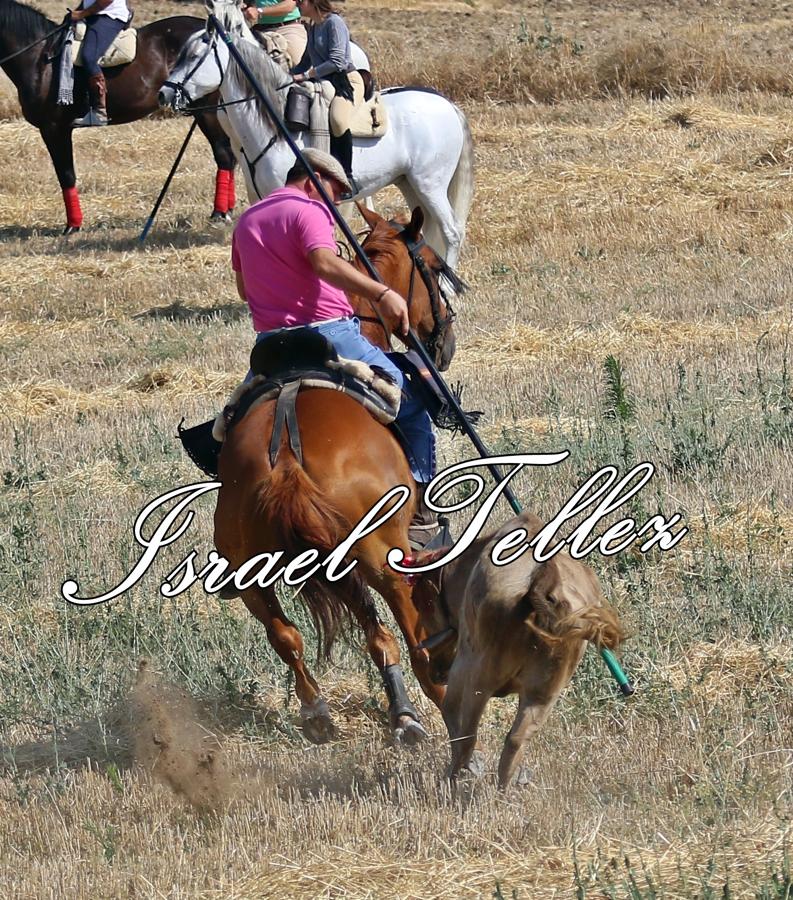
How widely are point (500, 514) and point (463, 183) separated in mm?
7452

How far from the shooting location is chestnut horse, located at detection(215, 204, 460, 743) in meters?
5.48

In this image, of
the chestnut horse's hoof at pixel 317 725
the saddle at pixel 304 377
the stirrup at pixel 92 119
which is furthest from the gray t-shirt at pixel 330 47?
the chestnut horse's hoof at pixel 317 725

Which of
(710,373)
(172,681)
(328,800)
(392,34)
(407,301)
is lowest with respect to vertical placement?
(392,34)

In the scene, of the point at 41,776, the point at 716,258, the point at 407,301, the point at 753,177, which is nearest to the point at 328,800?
the point at 41,776

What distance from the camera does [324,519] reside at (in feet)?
17.9

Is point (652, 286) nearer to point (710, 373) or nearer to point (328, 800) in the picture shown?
point (710, 373)

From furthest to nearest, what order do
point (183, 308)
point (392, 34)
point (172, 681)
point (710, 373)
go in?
point (392, 34) → point (183, 308) → point (710, 373) → point (172, 681)

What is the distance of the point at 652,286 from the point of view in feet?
44.3

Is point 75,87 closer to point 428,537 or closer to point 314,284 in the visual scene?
point 314,284

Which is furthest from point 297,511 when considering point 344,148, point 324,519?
point 344,148

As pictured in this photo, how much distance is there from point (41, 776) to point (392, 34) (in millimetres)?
27699

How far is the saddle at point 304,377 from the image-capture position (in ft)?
19.2


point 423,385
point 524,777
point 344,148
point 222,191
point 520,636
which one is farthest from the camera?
point 222,191

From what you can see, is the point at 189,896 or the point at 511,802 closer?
the point at 189,896
